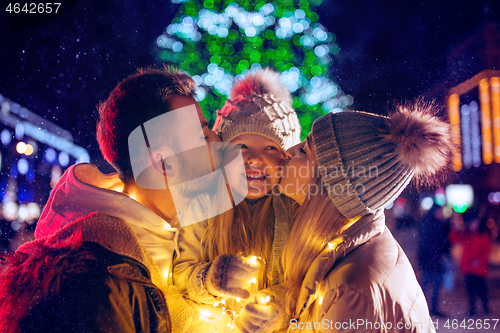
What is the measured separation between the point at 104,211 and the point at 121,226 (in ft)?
0.46

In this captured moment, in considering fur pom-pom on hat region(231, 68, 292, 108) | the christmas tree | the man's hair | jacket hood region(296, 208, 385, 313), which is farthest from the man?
the christmas tree

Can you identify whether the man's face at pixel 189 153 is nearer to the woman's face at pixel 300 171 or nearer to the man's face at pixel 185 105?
the man's face at pixel 185 105

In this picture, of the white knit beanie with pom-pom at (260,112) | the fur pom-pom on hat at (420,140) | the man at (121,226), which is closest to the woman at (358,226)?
the fur pom-pom on hat at (420,140)

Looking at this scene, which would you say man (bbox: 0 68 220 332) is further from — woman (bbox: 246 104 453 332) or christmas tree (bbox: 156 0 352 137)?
christmas tree (bbox: 156 0 352 137)

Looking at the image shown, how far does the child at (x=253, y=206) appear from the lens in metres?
1.94

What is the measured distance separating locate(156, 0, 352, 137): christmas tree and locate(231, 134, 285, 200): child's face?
4.11 feet

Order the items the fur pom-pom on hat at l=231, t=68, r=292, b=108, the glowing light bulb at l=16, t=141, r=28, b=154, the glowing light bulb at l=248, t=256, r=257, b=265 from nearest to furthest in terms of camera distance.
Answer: the glowing light bulb at l=248, t=256, r=257, b=265 → the fur pom-pom on hat at l=231, t=68, r=292, b=108 → the glowing light bulb at l=16, t=141, r=28, b=154

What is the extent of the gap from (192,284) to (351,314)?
911 millimetres

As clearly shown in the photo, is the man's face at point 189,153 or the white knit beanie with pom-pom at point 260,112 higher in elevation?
the white knit beanie with pom-pom at point 260,112

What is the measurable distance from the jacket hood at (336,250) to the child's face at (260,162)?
590mm

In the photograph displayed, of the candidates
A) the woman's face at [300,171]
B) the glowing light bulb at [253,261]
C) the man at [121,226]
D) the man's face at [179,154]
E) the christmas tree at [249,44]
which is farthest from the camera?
the christmas tree at [249,44]

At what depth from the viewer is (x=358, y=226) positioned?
1631mm

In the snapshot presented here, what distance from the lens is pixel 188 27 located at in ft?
10.3

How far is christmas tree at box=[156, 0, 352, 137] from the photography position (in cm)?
314
